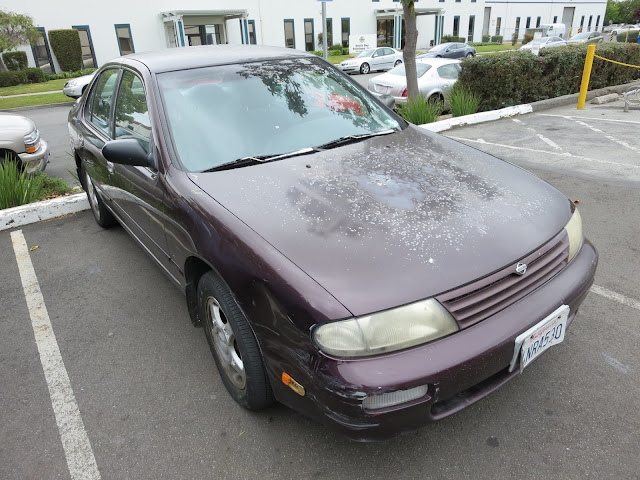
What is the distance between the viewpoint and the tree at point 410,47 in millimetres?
7909

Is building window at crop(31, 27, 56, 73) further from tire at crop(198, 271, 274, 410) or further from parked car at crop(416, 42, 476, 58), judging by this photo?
tire at crop(198, 271, 274, 410)

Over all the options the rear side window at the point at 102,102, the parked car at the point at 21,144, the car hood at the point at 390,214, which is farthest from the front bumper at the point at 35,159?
the car hood at the point at 390,214

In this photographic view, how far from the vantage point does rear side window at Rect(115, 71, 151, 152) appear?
2867 millimetres

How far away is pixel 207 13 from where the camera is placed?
93.0 feet

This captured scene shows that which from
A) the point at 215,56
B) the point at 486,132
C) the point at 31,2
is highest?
the point at 31,2

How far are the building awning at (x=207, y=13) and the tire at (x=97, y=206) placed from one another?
25.9m

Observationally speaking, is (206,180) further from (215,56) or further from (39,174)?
(39,174)

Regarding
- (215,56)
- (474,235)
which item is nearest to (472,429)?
(474,235)

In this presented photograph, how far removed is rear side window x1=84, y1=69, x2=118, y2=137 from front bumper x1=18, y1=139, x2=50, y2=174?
211cm

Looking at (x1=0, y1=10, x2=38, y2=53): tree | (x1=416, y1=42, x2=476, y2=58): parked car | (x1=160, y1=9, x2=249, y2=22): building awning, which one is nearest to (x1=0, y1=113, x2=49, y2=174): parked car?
(x1=0, y1=10, x2=38, y2=53): tree

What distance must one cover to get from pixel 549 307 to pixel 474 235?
1.41ft

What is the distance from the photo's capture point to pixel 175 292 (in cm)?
348

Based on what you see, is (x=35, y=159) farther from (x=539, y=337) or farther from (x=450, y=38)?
(x=450, y=38)

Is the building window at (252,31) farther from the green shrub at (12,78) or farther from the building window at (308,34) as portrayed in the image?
the green shrub at (12,78)
